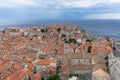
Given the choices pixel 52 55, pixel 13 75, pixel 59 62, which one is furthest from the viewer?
pixel 52 55

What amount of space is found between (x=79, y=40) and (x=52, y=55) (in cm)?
1942

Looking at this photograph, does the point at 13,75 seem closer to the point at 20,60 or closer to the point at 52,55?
the point at 20,60

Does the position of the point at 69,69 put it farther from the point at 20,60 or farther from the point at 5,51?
the point at 5,51

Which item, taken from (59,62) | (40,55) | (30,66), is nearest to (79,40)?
(40,55)

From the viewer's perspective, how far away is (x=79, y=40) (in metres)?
66.7

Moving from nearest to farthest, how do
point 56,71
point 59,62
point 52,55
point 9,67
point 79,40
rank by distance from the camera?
point 56,71 < point 9,67 < point 59,62 < point 52,55 < point 79,40

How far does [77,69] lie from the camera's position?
122 feet

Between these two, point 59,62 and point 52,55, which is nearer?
point 59,62

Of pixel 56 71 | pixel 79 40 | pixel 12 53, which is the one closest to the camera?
pixel 56 71

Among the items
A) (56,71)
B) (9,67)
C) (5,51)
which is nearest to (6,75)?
(9,67)

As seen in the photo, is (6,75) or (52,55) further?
(52,55)

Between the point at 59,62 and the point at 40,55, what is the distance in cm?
703

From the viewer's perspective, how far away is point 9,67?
40812 millimetres

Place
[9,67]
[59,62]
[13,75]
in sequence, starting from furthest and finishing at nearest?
[59,62] → [9,67] → [13,75]
